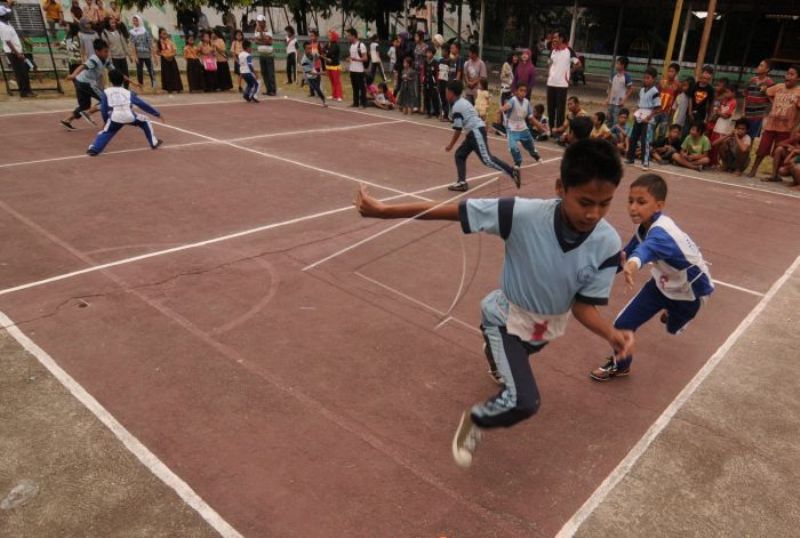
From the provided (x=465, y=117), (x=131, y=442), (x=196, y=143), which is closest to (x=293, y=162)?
(x=196, y=143)

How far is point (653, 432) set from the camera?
4.22 m

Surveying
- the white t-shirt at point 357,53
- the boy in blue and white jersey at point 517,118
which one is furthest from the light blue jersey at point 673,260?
the white t-shirt at point 357,53

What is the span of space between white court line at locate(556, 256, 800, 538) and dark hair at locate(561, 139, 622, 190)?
196cm

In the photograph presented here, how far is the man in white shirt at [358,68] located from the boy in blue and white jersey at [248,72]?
3179 mm

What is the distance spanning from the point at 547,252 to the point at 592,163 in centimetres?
55

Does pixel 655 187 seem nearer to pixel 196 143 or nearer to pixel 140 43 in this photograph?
pixel 196 143

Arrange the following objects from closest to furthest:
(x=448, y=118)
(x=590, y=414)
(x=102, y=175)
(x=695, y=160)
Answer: (x=590, y=414) < (x=102, y=175) < (x=695, y=160) < (x=448, y=118)

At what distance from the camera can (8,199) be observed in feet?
28.1

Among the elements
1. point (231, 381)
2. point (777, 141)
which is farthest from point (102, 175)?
point (777, 141)

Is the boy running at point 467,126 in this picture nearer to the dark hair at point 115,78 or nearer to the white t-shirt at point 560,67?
the white t-shirt at point 560,67

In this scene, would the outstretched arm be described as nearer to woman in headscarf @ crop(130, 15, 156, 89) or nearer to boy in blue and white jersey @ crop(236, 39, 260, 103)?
boy in blue and white jersey @ crop(236, 39, 260, 103)

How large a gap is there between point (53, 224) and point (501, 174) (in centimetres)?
784

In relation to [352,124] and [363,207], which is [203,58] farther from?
[363,207]

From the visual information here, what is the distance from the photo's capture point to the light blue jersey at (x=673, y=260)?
4164mm
